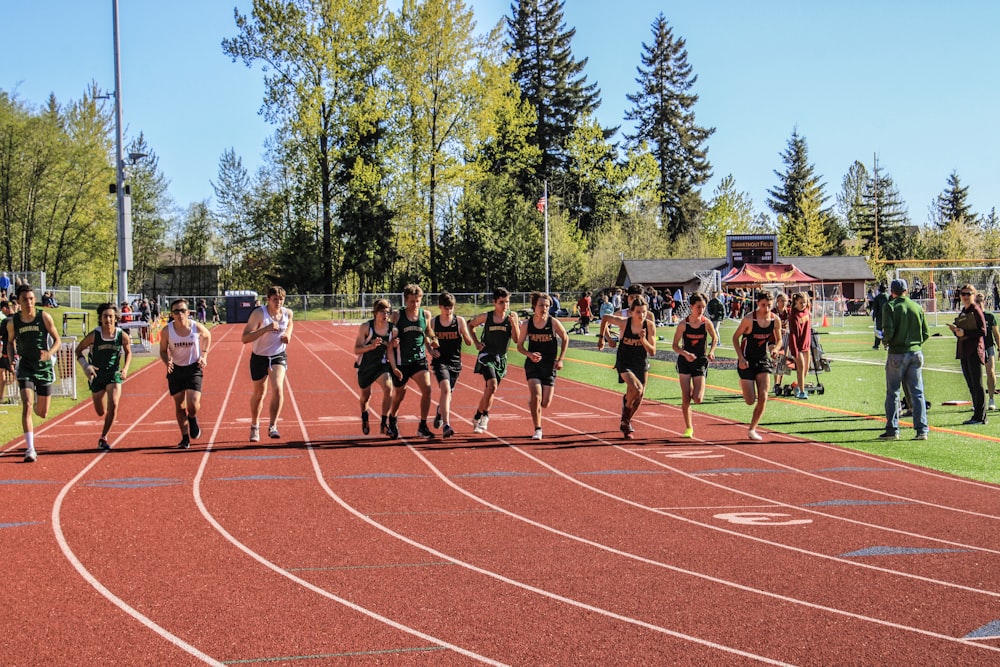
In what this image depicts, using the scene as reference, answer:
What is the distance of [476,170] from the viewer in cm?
5947

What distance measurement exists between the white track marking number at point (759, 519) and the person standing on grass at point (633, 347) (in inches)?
158

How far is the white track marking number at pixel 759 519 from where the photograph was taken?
7.87 m

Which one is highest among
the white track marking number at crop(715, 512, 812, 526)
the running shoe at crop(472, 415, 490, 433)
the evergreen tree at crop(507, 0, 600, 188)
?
the evergreen tree at crop(507, 0, 600, 188)

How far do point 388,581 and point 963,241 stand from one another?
281ft

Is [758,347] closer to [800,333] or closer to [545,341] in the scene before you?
[545,341]

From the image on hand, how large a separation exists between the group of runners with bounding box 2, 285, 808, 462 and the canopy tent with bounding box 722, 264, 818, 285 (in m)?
37.0

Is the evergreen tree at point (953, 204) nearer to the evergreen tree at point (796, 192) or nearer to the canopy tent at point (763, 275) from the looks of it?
the evergreen tree at point (796, 192)

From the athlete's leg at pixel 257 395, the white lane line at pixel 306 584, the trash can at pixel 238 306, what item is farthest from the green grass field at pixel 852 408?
the trash can at pixel 238 306

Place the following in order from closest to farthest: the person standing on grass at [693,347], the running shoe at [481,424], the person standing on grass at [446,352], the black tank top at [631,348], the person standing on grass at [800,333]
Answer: the person standing on grass at [693,347] < the black tank top at [631,348] < the person standing on grass at [446,352] < the running shoe at [481,424] < the person standing on grass at [800,333]

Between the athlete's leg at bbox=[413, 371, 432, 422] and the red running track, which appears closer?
the red running track

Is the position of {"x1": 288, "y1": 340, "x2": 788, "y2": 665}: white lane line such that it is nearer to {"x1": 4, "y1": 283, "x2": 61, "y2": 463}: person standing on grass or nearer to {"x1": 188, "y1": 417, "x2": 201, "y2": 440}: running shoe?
{"x1": 188, "y1": 417, "x2": 201, "y2": 440}: running shoe

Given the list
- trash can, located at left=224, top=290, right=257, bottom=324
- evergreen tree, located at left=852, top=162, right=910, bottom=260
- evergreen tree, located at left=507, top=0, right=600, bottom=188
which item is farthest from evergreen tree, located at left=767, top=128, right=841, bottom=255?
trash can, located at left=224, top=290, right=257, bottom=324

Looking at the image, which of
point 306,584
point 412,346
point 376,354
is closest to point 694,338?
point 412,346

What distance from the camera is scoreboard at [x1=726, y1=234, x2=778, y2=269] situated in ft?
174
